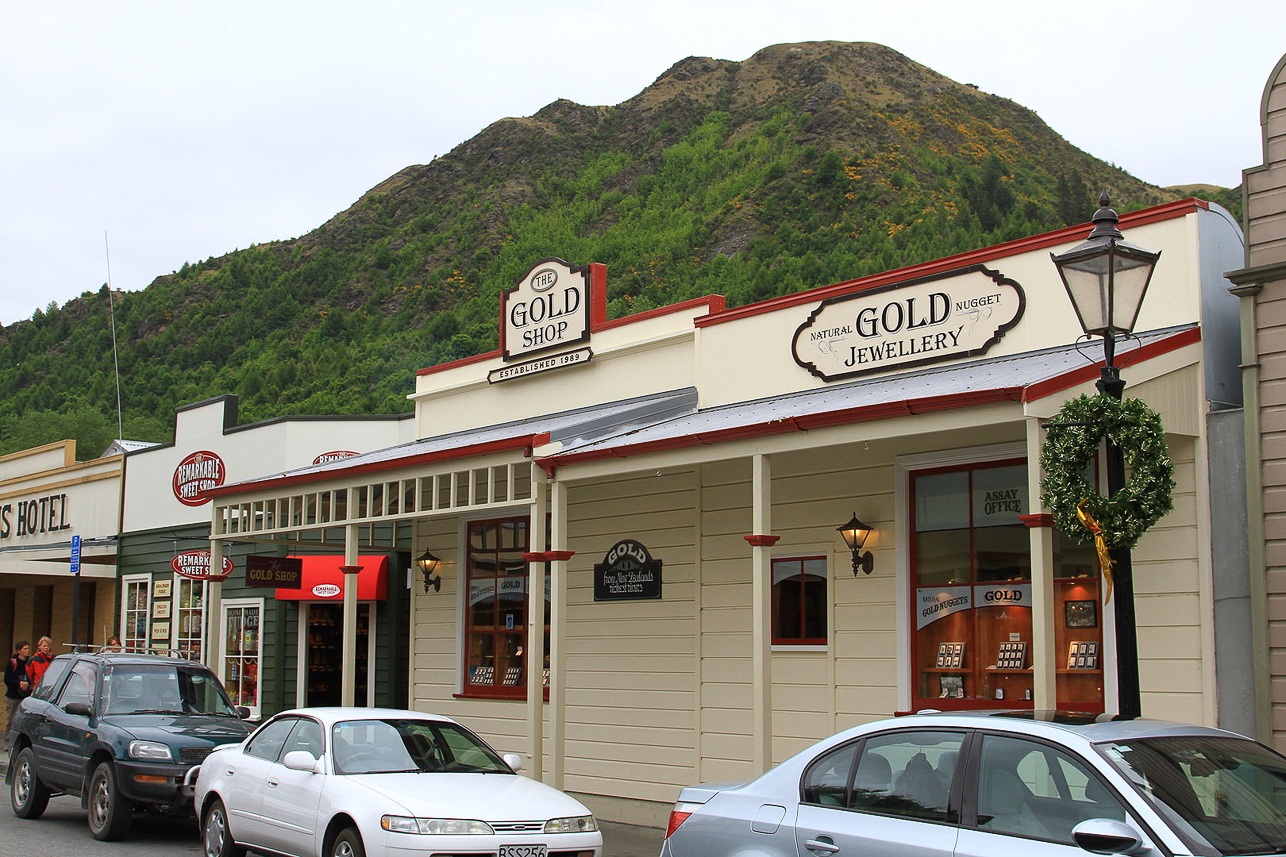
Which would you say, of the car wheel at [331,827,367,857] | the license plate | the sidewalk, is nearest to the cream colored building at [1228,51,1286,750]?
the license plate

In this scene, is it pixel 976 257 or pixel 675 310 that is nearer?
pixel 976 257

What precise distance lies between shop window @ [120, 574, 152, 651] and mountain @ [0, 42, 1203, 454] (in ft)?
125

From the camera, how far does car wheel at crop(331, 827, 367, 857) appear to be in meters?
8.08

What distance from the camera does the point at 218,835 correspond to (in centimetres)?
968

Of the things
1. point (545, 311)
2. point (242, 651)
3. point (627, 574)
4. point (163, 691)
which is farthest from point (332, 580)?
point (627, 574)

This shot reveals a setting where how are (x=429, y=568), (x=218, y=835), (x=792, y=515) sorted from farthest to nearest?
(x=429, y=568)
(x=792, y=515)
(x=218, y=835)

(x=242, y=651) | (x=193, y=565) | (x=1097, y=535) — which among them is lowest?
(x=242, y=651)

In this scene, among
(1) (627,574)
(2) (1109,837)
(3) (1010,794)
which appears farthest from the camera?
(1) (627,574)

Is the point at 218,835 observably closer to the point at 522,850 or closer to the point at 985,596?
the point at 522,850

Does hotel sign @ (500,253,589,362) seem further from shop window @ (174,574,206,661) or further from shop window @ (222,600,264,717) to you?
shop window @ (174,574,206,661)

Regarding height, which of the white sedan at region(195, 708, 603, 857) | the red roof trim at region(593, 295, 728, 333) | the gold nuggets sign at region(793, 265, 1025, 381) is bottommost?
the white sedan at region(195, 708, 603, 857)

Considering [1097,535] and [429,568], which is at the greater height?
[1097,535]

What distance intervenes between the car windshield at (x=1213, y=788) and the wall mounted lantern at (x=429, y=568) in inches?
476

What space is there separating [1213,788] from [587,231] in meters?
93.0
